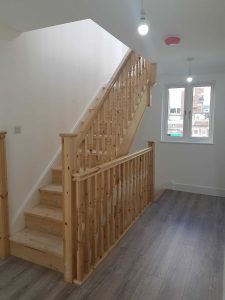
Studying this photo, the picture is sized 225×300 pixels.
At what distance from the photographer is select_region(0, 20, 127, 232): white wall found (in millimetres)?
2645

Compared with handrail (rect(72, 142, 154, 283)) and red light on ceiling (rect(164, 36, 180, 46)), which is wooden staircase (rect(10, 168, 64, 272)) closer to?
handrail (rect(72, 142, 154, 283))

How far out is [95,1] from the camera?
1.84 meters

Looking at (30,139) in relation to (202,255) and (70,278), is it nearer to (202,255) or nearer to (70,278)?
(70,278)

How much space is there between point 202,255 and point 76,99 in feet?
9.05

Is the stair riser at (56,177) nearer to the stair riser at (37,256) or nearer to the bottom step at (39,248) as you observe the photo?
the bottom step at (39,248)

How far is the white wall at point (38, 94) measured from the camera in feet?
8.68

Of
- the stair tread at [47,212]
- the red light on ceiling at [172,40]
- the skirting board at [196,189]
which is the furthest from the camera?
the skirting board at [196,189]

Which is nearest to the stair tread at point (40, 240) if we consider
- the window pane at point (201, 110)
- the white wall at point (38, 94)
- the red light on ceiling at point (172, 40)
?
the white wall at point (38, 94)

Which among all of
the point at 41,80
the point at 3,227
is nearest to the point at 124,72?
the point at 41,80

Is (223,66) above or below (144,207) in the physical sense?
above

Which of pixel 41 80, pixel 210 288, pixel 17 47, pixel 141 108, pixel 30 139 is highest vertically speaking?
pixel 17 47

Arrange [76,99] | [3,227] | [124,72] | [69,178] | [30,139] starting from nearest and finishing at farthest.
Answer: [69,178], [3,227], [30,139], [124,72], [76,99]

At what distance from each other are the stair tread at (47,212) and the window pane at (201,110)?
3206mm

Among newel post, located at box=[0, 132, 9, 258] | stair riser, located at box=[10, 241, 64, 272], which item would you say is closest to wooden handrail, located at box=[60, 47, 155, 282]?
stair riser, located at box=[10, 241, 64, 272]
